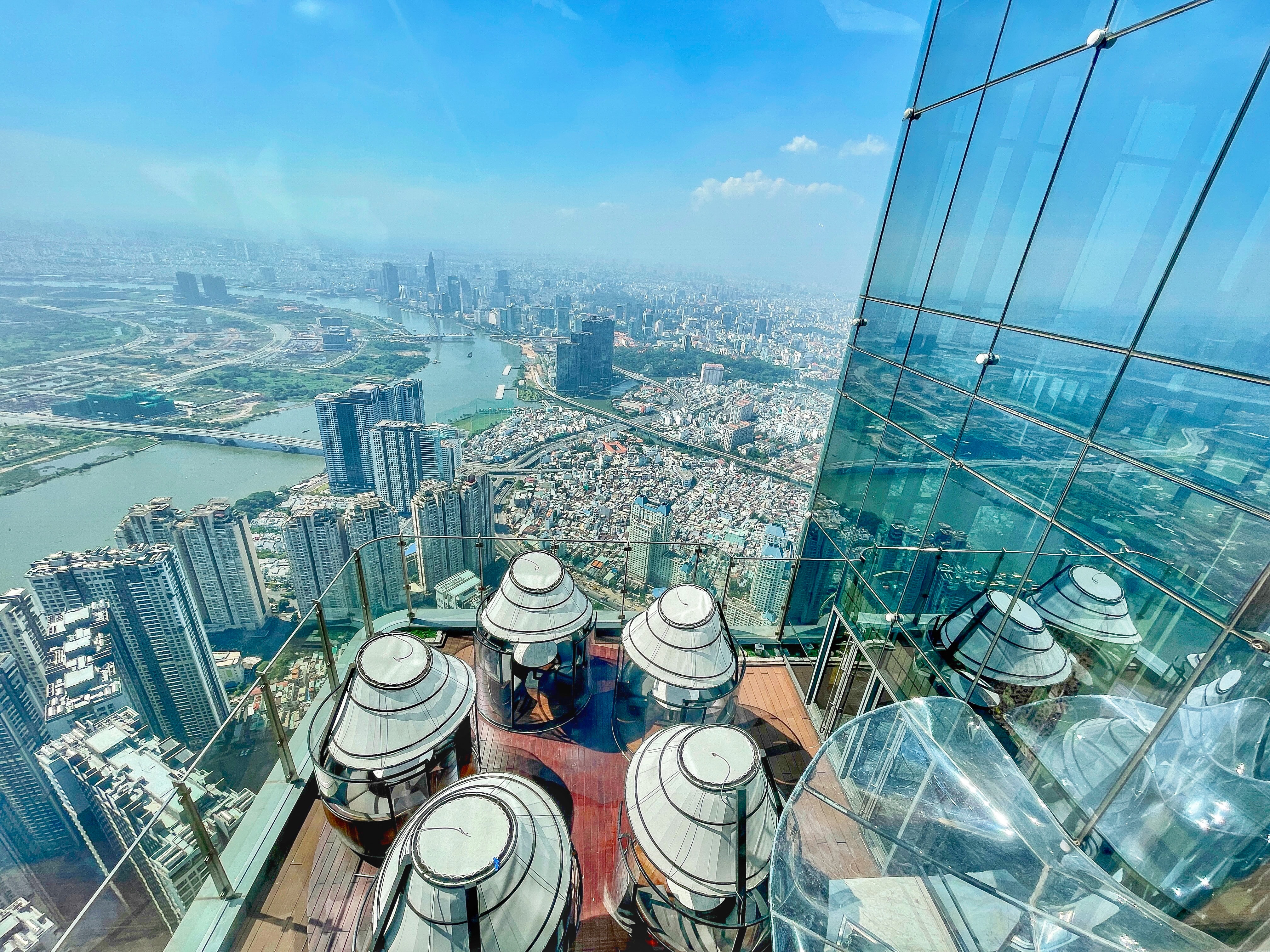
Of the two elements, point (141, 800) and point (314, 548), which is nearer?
point (141, 800)

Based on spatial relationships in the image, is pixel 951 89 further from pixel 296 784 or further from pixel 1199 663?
pixel 296 784

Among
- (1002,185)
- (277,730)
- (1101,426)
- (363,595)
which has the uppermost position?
(1002,185)

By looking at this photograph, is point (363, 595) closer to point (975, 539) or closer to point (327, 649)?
point (327, 649)

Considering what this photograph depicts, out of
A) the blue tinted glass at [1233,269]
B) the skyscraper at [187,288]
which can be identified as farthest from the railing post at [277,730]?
the skyscraper at [187,288]

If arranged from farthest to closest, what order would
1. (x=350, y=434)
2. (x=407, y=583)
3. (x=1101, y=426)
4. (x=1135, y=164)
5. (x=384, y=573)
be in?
(x=350, y=434)
(x=407, y=583)
(x=384, y=573)
(x=1101, y=426)
(x=1135, y=164)

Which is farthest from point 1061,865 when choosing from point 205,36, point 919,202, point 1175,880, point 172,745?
point 205,36

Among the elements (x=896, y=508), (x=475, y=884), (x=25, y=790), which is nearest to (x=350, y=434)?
(x=25, y=790)

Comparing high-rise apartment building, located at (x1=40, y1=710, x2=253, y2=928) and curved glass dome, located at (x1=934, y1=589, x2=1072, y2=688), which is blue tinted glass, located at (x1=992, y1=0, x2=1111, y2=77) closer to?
curved glass dome, located at (x1=934, y1=589, x2=1072, y2=688)
